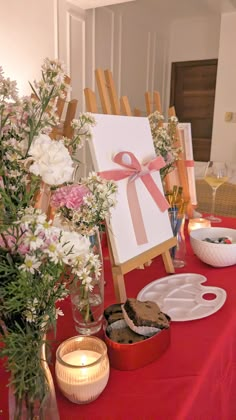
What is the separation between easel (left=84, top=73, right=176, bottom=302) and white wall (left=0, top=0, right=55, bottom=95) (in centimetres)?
185

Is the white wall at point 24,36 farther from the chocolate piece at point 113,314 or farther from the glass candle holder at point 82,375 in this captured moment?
the glass candle holder at point 82,375

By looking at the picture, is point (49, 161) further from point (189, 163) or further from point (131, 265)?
point (189, 163)

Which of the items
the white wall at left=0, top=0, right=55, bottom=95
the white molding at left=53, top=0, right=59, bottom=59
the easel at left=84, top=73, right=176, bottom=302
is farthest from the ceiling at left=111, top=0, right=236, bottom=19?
the easel at left=84, top=73, right=176, bottom=302

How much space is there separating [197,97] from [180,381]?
4533mm

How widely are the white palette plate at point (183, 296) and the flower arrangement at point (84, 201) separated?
36cm

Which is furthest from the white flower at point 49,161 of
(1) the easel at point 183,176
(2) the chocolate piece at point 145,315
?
(1) the easel at point 183,176

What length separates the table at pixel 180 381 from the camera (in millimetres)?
530

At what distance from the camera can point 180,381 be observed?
23.1 inches

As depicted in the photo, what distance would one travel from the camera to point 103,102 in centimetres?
96

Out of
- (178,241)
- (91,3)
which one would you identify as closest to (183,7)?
(91,3)

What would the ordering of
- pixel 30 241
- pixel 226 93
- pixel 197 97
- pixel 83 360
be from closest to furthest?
pixel 30 241, pixel 83 360, pixel 226 93, pixel 197 97

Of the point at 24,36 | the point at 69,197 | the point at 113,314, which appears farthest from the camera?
the point at 24,36

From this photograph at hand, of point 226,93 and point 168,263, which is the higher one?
point 226,93

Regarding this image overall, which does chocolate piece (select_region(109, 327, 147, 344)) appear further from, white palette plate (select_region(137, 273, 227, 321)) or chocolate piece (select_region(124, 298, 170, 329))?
Result: white palette plate (select_region(137, 273, 227, 321))
